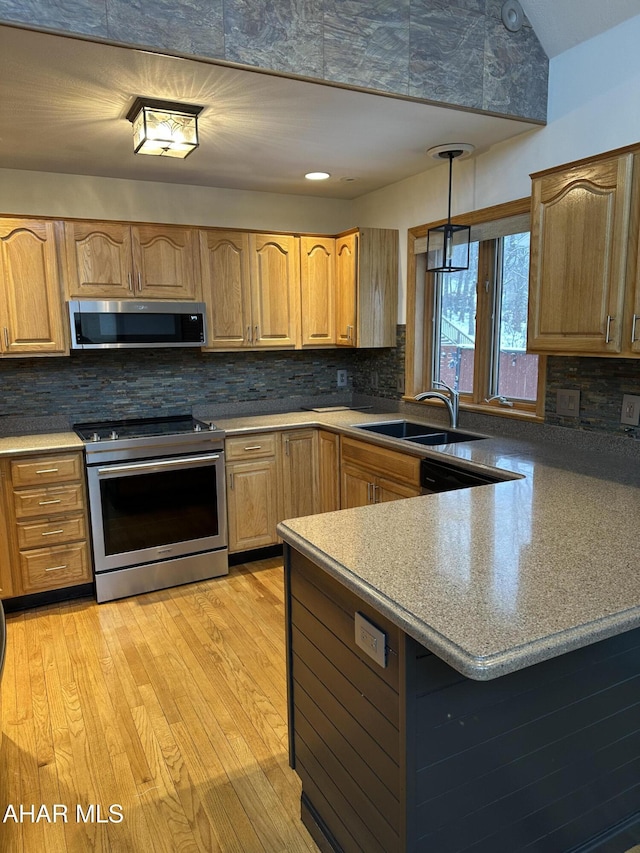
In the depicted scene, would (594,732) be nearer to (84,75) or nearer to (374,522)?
(374,522)

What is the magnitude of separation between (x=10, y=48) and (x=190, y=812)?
2.53 metres

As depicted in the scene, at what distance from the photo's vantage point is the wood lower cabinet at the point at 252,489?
11.8 feet

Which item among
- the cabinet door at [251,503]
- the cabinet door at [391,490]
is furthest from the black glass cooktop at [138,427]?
the cabinet door at [391,490]

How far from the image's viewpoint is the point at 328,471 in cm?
379

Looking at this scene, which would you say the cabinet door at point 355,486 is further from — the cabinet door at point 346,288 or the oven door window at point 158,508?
the cabinet door at point 346,288

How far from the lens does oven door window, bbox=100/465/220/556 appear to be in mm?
3244

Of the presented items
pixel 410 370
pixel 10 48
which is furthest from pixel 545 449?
pixel 10 48

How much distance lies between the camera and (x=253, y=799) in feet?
6.20

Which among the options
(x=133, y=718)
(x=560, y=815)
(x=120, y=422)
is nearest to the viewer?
(x=560, y=815)

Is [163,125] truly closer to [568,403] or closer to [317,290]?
[317,290]

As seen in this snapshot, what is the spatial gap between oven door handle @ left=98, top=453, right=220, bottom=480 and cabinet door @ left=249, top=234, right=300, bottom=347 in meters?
0.90

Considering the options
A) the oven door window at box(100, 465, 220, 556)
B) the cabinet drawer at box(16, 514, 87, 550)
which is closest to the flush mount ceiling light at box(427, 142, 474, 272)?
the oven door window at box(100, 465, 220, 556)

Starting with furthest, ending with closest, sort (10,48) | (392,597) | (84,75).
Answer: (84,75), (10,48), (392,597)

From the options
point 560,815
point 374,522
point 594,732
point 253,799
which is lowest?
point 253,799
